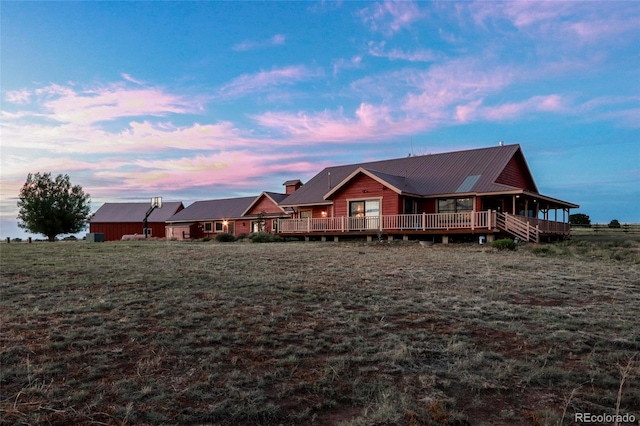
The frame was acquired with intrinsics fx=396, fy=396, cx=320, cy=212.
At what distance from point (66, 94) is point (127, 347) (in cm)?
1555

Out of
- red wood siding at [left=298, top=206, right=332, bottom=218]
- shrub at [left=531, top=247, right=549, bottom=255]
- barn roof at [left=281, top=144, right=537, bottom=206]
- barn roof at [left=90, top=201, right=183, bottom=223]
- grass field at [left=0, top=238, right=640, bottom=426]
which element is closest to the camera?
grass field at [left=0, top=238, right=640, bottom=426]

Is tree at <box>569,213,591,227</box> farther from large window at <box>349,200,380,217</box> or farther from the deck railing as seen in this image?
large window at <box>349,200,380,217</box>

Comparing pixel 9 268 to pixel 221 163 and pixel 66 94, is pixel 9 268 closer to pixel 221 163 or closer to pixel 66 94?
pixel 66 94

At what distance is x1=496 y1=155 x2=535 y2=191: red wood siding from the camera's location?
83.6 ft

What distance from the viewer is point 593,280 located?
9.66m

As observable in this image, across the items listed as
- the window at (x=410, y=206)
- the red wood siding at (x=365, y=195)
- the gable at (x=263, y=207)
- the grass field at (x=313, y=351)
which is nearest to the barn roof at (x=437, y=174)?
the red wood siding at (x=365, y=195)

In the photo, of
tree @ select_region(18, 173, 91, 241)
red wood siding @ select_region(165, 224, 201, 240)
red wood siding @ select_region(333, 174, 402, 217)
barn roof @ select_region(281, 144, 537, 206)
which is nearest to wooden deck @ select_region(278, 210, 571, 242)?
red wood siding @ select_region(333, 174, 402, 217)

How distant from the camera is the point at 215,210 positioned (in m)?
47.1

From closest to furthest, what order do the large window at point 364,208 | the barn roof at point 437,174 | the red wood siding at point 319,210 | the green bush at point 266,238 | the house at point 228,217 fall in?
the barn roof at point 437,174
the large window at point 364,208
the green bush at point 266,238
the red wood siding at point 319,210
the house at point 228,217

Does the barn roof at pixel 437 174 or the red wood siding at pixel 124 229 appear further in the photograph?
the red wood siding at pixel 124 229

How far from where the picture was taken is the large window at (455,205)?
2456 cm

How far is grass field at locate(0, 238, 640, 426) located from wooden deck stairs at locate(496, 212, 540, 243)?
1229 centimetres

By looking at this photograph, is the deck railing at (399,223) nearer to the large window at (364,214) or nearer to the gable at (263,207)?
the large window at (364,214)

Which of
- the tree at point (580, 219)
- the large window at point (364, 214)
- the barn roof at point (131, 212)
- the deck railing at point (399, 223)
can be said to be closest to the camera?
the deck railing at point (399, 223)
